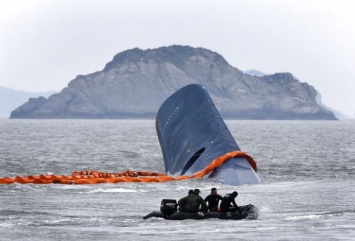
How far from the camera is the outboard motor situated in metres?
39.4

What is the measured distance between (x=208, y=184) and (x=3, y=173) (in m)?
21.2

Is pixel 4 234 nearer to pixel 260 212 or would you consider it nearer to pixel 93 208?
pixel 93 208

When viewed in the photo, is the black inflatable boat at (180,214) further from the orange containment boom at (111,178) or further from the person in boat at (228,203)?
the orange containment boom at (111,178)

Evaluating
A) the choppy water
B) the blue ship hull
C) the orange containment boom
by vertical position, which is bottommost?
the choppy water

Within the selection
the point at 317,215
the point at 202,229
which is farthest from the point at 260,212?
the point at 202,229

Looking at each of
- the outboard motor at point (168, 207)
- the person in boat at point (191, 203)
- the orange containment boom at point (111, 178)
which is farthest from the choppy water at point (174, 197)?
the orange containment boom at point (111, 178)

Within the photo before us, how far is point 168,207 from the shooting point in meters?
39.4

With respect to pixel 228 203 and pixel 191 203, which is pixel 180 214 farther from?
pixel 228 203

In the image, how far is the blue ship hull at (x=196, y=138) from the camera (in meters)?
56.7

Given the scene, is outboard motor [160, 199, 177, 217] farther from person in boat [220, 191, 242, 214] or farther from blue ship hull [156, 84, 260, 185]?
blue ship hull [156, 84, 260, 185]

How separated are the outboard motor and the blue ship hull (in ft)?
51.8

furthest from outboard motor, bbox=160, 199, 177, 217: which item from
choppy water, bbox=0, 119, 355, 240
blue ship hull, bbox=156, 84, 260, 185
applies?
blue ship hull, bbox=156, 84, 260, 185

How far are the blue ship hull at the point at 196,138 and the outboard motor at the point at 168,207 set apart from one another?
15.8 metres

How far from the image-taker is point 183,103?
232 feet
